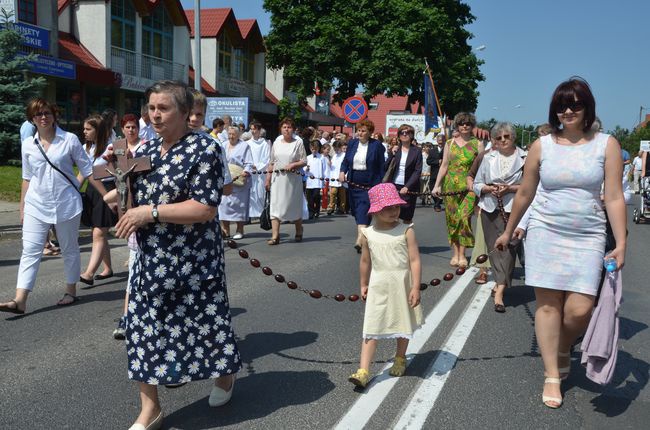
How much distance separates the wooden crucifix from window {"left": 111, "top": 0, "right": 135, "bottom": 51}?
26624 millimetres

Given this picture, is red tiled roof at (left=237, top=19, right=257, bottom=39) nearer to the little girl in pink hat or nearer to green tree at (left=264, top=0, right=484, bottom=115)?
green tree at (left=264, top=0, right=484, bottom=115)

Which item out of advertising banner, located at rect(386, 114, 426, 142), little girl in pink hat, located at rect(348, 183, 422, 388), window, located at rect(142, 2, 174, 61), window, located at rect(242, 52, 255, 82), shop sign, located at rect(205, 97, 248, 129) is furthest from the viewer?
window, located at rect(242, 52, 255, 82)

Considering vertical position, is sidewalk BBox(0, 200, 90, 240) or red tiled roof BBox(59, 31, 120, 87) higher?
red tiled roof BBox(59, 31, 120, 87)

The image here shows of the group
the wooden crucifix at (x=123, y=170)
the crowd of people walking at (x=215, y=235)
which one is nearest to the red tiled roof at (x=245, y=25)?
the crowd of people walking at (x=215, y=235)

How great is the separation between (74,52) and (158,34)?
6167 mm

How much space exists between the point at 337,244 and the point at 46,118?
579 centimetres

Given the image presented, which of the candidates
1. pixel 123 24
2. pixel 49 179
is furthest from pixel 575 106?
pixel 123 24

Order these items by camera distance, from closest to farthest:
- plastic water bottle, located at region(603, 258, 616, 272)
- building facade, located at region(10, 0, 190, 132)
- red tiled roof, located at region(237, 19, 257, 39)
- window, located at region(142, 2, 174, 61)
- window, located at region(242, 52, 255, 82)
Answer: plastic water bottle, located at region(603, 258, 616, 272) < building facade, located at region(10, 0, 190, 132) < window, located at region(142, 2, 174, 61) < red tiled roof, located at region(237, 19, 257, 39) < window, located at region(242, 52, 255, 82)

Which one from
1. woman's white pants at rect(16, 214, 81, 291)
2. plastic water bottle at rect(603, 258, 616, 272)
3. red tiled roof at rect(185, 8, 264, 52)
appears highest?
red tiled roof at rect(185, 8, 264, 52)

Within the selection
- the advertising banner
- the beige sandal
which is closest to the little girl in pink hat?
the beige sandal

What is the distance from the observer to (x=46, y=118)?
601 cm

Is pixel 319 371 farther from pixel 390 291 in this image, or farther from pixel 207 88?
pixel 207 88

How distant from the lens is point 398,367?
15.0ft

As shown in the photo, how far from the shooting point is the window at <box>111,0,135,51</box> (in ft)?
93.4
